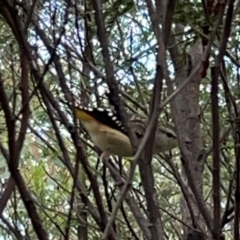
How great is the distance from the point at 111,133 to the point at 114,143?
0.26 feet

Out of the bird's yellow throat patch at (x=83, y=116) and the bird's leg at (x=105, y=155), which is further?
the bird's yellow throat patch at (x=83, y=116)

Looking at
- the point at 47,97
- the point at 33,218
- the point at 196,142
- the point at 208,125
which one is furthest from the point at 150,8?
the point at 208,125

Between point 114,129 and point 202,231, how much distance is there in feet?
1.36

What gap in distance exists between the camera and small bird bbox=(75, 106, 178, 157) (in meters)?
1.92

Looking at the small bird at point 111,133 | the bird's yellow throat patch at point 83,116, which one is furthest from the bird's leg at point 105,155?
the bird's yellow throat patch at point 83,116

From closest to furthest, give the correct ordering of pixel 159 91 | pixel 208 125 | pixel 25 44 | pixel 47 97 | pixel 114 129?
pixel 159 91 < pixel 25 44 < pixel 47 97 < pixel 114 129 < pixel 208 125

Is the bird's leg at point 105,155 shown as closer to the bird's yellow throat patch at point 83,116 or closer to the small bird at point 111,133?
the small bird at point 111,133

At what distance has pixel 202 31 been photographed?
1.34 meters

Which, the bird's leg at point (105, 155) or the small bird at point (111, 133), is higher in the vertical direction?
the small bird at point (111, 133)

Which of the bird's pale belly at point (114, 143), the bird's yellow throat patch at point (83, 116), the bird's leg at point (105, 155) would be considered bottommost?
the bird's leg at point (105, 155)

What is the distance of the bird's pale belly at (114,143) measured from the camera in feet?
6.32

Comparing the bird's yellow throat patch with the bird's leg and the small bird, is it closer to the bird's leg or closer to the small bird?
the small bird

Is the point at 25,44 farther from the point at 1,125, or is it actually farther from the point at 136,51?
the point at 1,125

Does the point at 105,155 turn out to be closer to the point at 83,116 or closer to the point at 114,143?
the point at 114,143
